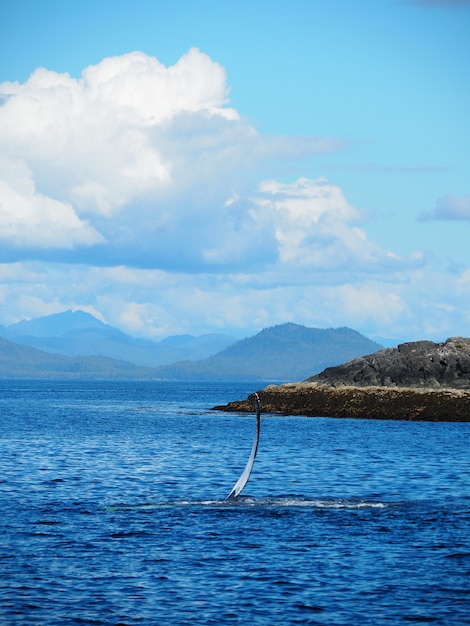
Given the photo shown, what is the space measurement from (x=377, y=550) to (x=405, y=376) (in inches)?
3772

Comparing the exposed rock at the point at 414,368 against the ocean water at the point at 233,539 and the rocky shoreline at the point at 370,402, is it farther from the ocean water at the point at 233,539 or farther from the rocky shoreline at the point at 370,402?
the ocean water at the point at 233,539

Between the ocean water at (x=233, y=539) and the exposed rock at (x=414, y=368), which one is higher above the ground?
the exposed rock at (x=414, y=368)

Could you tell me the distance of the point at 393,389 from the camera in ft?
390

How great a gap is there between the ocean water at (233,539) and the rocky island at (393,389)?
45.5 m

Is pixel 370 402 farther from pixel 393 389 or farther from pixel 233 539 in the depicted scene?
pixel 233 539

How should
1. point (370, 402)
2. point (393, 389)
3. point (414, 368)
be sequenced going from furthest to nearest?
point (414, 368) < point (393, 389) < point (370, 402)

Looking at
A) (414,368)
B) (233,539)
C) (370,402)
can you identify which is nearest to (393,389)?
(370,402)

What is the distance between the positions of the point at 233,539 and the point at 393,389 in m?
89.6

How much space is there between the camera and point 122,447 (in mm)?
72375

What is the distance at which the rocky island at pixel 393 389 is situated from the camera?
4319 inches

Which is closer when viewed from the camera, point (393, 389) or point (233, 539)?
point (233, 539)

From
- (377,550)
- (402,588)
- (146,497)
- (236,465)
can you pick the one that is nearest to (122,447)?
(236,465)

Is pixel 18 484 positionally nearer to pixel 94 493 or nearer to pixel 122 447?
pixel 94 493

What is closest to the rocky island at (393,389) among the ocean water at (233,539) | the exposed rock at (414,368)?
the exposed rock at (414,368)
